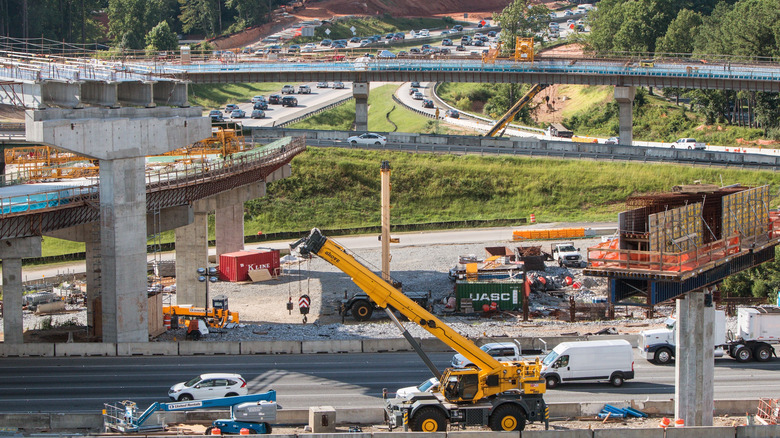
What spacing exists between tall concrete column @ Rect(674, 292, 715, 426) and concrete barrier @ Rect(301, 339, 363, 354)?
1674 cm

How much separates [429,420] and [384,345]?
12702 millimetres

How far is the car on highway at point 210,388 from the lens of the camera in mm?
37781

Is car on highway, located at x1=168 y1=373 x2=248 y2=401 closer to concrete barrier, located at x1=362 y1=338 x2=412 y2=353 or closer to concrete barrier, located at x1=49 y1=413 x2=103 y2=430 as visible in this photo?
concrete barrier, located at x1=49 y1=413 x2=103 y2=430

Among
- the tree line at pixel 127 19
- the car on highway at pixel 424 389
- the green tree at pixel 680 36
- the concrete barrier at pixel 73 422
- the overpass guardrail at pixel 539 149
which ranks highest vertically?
the tree line at pixel 127 19

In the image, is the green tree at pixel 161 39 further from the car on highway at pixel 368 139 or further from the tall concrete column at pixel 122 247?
the tall concrete column at pixel 122 247

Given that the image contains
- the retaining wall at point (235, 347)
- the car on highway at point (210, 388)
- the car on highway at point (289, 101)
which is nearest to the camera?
the car on highway at point (210, 388)

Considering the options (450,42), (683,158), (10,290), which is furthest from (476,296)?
(450,42)

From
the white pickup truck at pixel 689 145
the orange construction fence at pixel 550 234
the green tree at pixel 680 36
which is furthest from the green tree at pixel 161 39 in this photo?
the orange construction fence at pixel 550 234

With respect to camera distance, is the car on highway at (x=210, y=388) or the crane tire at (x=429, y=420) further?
the car on highway at (x=210, y=388)

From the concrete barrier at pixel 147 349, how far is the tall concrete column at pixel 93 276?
4.90m

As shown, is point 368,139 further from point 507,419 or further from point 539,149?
point 507,419

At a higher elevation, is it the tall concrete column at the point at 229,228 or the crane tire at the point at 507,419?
the tall concrete column at the point at 229,228

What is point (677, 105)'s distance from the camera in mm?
127625

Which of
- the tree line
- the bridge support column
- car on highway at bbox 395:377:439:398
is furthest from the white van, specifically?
the tree line
